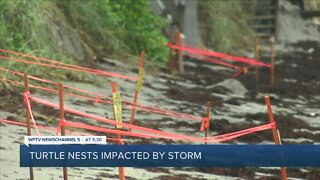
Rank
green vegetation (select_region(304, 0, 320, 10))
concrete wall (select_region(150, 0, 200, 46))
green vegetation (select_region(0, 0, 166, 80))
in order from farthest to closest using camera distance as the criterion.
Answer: green vegetation (select_region(304, 0, 320, 10))
concrete wall (select_region(150, 0, 200, 46))
green vegetation (select_region(0, 0, 166, 80))

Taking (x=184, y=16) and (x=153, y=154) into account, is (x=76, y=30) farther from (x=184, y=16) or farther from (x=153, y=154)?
(x=153, y=154)

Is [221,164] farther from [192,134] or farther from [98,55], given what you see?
[98,55]

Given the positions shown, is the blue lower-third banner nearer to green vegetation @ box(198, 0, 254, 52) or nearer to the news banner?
the news banner

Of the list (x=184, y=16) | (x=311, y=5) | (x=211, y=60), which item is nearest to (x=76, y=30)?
(x=211, y=60)

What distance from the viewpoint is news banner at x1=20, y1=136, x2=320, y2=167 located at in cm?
615

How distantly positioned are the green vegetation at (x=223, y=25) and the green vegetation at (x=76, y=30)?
573 cm

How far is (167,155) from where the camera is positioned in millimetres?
6141

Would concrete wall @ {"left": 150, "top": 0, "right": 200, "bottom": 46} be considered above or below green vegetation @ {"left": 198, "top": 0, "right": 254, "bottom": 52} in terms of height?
below

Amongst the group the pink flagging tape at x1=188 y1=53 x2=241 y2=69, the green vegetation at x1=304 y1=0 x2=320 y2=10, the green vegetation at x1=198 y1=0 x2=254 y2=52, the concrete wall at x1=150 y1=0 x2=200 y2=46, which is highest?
the green vegetation at x1=304 y1=0 x2=320 y2=10

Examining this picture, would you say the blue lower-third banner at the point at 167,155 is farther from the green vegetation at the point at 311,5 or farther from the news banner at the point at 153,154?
the green vegetation at the point at 311,5

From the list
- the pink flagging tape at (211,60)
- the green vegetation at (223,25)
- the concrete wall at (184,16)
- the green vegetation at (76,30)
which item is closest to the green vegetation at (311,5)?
the green vegetation at (223,25)

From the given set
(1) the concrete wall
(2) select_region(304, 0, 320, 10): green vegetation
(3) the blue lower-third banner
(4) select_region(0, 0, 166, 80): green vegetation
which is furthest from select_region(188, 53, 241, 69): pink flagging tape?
(3) the blue lower-third banner

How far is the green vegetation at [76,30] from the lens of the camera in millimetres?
14602

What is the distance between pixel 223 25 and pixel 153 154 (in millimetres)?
20485
